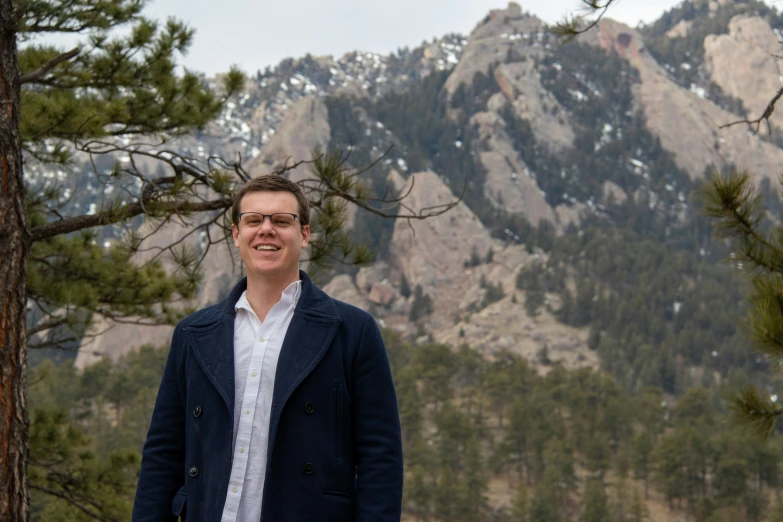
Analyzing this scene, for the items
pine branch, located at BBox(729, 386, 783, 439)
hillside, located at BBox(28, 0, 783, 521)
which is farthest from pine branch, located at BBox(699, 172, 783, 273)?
hillside, located at BBox(28, 0, 783, 521)

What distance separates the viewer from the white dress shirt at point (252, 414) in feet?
6.91

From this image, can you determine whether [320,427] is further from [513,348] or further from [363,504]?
[513,348]

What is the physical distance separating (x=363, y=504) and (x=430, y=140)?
10099 cm

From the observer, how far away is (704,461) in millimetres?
41188

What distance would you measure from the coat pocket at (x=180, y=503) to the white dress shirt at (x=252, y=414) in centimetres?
18

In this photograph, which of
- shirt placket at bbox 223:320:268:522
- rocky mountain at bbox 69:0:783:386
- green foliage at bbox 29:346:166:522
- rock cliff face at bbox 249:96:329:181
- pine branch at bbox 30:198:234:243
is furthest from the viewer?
rock cliff face at bbox 249:96:329:181

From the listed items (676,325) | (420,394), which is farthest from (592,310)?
(420,394)

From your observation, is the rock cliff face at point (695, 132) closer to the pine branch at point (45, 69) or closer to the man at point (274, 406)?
the pine branch at point (45, 69)

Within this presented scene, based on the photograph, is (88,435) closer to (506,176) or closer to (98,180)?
(98,180)

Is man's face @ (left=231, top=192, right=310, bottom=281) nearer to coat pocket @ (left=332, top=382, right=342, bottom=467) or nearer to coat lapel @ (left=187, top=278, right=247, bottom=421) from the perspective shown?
coat lapel @ (left=187, top=278, right=247, bottom=421)

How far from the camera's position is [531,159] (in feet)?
324

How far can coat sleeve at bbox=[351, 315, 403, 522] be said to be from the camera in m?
2.12

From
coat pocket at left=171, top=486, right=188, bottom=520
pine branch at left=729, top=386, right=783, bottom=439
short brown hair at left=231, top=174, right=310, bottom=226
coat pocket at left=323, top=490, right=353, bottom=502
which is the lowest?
coat pocket at left=171, top=486, right=188, bottom=520

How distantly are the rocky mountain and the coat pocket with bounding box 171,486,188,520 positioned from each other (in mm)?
61536
